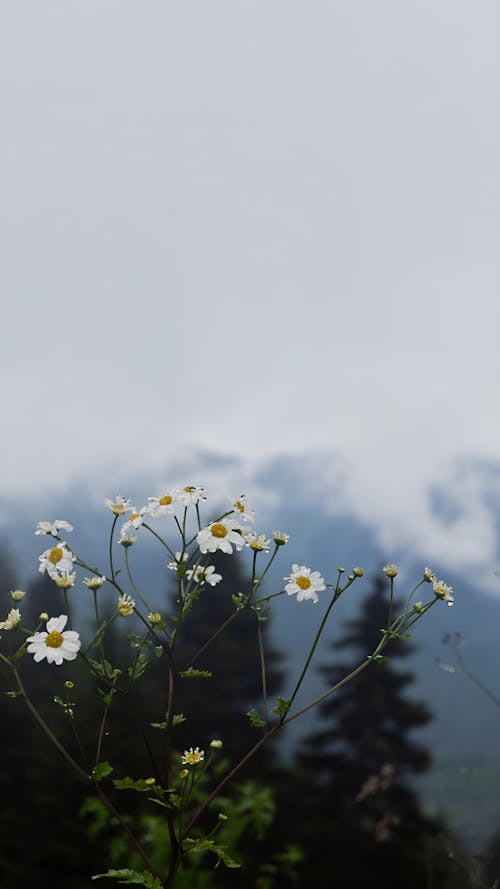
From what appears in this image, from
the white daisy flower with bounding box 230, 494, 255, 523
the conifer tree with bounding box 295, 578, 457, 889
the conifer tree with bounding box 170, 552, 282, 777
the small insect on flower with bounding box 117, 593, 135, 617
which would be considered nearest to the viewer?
the small insect on flower with bounding box 117, 593, 135, 617

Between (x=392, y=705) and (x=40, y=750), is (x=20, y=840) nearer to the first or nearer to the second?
(x=40, y=750)

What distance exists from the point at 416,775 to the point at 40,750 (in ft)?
30.9

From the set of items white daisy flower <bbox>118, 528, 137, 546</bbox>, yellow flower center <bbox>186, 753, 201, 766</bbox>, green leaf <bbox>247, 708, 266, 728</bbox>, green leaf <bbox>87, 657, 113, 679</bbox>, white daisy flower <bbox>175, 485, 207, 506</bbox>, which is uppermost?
white daisy flower <bbox>175, 485, 207, 506</bbox>

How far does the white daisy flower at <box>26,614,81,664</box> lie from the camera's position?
208 cm

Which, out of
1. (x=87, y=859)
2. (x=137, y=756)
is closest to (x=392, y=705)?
(x=137, y=756)

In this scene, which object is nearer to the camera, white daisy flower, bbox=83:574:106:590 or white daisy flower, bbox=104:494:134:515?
white daisy flower, bbox=83:574:106:590

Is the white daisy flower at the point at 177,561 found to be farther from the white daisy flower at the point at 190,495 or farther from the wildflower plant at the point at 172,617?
the white daisy flower at the point at 190,495

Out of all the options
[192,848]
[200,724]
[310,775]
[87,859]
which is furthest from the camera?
[310,775]

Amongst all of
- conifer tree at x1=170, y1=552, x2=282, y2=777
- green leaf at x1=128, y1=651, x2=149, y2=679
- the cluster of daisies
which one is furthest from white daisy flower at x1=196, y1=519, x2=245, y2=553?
conifer tree at x1=170, y1=552, x2=282, y2=777

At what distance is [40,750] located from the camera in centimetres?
1772

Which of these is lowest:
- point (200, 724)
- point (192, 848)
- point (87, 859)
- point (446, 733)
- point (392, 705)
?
point (192, 848)

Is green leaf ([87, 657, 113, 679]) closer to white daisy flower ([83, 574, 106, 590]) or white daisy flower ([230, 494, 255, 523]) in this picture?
white daisy flower ([83, 574, 106, 590])

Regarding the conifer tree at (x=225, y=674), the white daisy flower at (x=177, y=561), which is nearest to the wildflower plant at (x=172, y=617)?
the white daisy flower at (x=177, y=561)

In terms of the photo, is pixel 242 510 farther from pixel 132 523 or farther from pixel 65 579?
pixel 65 579
